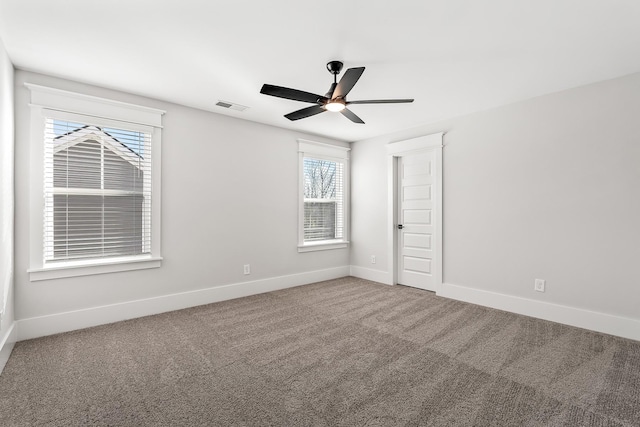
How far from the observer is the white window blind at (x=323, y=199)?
5238 mm

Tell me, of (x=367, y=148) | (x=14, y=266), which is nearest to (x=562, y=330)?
(x=367, y=148)

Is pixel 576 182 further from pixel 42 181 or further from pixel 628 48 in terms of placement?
pixel 42 181

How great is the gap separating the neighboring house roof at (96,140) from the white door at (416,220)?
3.74 meters

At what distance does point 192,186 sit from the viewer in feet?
12.8

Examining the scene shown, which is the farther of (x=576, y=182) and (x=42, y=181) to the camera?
(x=576, y=182)

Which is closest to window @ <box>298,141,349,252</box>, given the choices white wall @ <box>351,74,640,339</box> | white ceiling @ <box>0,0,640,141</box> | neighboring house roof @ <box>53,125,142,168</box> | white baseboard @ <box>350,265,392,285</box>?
white baseboard @ <box>350,265,392,285</box>

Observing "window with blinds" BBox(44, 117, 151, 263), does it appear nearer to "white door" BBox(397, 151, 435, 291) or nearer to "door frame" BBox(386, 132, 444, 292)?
"door frame" BBox(386, 132, 444, 292)

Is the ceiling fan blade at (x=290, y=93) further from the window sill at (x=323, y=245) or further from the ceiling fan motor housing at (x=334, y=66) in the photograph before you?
the window sill at (x=323, y=245)

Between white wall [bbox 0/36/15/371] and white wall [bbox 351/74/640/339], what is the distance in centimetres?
463

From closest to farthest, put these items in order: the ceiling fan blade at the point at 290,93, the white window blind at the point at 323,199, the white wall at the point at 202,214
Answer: the ceiling fan blade at the point at 290,93, the white wall at the point at 202,214, the white window blind at the point at 323,199

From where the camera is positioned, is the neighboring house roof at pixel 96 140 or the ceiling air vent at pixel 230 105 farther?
the ceiling air vent at pixel 230 105

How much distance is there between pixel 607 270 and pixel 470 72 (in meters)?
2.40

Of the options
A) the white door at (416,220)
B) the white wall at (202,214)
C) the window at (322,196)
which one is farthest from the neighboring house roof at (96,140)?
the white door at (416,220)

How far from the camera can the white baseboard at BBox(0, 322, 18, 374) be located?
93.1 inches
